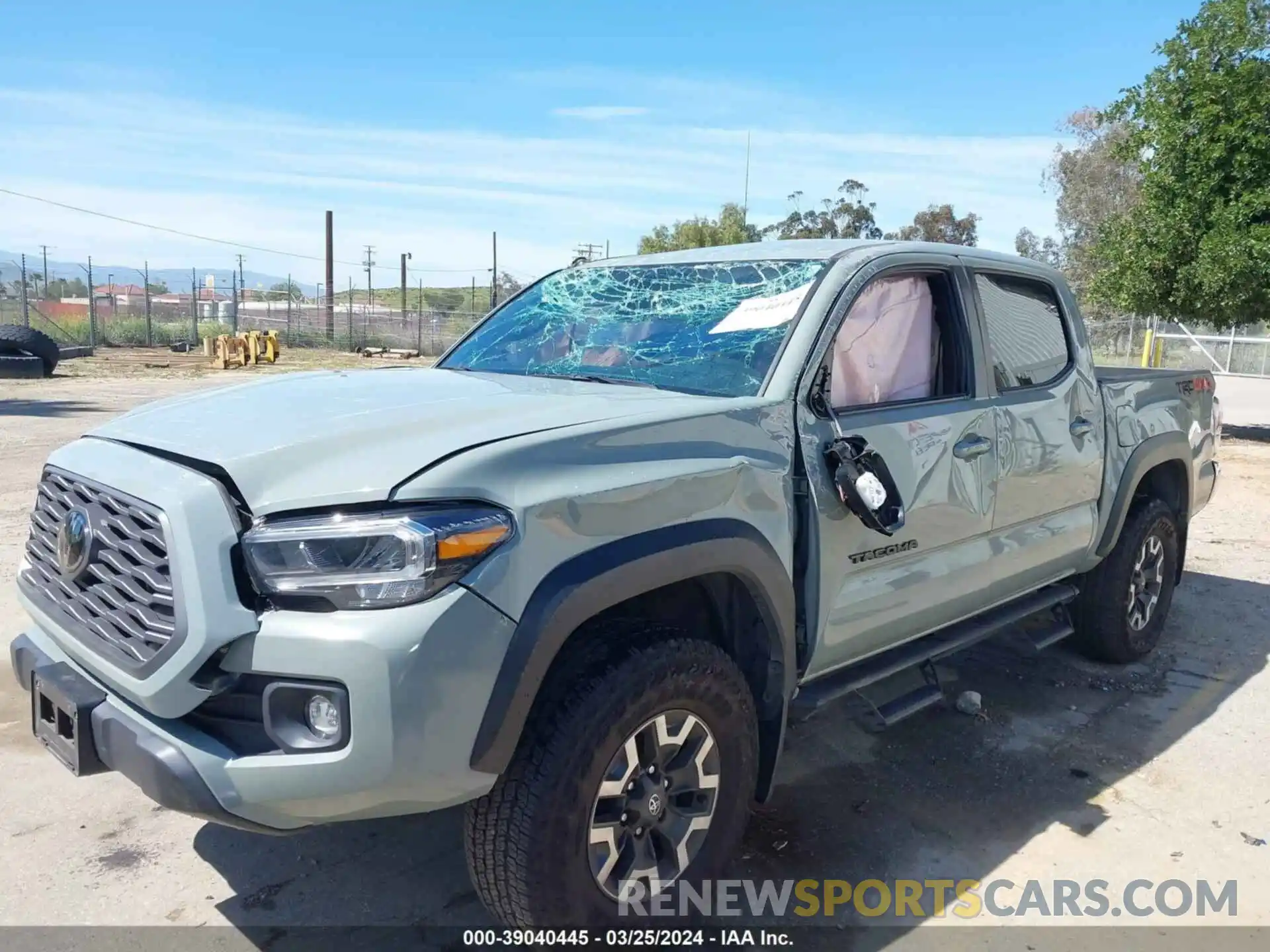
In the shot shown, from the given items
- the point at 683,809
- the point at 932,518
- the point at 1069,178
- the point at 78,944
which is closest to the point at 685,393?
the point at 932,518

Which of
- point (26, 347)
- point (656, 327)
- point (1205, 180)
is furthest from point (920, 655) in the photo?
point (26, 347)

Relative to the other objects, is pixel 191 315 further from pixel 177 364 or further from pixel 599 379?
pixel 599 379

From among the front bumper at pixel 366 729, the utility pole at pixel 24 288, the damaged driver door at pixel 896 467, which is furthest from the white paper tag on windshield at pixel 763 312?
the utility pole at pixel 24 288

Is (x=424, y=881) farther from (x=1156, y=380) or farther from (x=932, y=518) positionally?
(x=1156, y=380)

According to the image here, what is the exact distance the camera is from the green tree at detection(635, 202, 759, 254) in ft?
147

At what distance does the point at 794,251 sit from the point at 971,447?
95 cm

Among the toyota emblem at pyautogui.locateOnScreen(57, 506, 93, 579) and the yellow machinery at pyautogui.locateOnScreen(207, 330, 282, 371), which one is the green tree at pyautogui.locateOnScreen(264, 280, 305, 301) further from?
the toyota emblem at pyautogui.locateOnScreen(57, 506, 93, 579)

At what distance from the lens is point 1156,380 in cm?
498

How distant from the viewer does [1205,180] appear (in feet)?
45.3

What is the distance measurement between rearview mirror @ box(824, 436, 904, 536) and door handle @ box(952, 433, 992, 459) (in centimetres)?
54

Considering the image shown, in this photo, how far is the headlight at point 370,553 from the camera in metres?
2.15

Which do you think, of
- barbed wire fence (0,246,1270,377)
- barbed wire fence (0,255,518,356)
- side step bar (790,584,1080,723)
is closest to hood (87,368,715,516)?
side step bar (790,584,1080,723)

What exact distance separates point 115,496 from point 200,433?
254 millimetres

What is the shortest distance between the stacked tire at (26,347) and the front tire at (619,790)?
2075 centimetres
